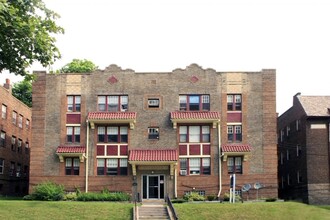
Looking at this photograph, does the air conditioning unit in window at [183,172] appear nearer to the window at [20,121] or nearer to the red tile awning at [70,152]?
the red tile awning at [70,152]

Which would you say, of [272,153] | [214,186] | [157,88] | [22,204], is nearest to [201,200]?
[214,186]

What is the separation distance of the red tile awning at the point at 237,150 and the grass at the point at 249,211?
7.20m

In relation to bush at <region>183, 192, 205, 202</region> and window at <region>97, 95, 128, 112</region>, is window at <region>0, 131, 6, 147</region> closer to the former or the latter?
window at <region>97, 95, 128, 112</region>

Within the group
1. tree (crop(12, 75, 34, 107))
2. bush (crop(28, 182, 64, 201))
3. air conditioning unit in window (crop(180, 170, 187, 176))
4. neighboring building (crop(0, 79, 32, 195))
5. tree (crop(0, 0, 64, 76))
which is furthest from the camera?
tree (crop(12, 75, 34, 107))

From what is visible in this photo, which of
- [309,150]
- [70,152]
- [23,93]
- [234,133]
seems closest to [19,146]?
[70,152]

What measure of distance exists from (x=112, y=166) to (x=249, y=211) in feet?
46.3

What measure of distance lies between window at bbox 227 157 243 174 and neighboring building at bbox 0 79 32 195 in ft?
76.2

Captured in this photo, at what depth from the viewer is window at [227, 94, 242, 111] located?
4791 centimetres

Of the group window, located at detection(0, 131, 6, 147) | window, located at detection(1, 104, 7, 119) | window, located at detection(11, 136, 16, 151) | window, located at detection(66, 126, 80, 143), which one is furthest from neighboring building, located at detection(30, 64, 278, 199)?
window, located at detection(11, 136, 16, 151)

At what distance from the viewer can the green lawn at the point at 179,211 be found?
36844 mm

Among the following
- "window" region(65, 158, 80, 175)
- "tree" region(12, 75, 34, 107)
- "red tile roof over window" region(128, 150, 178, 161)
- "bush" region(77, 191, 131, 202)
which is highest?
"tree" region(12, 75, 34, 107)

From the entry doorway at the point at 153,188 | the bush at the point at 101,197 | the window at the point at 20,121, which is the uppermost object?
the window at the point at 20,121

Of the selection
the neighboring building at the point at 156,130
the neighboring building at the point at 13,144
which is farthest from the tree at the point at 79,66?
the neighboring building at the point at 156,130

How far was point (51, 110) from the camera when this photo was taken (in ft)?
157
